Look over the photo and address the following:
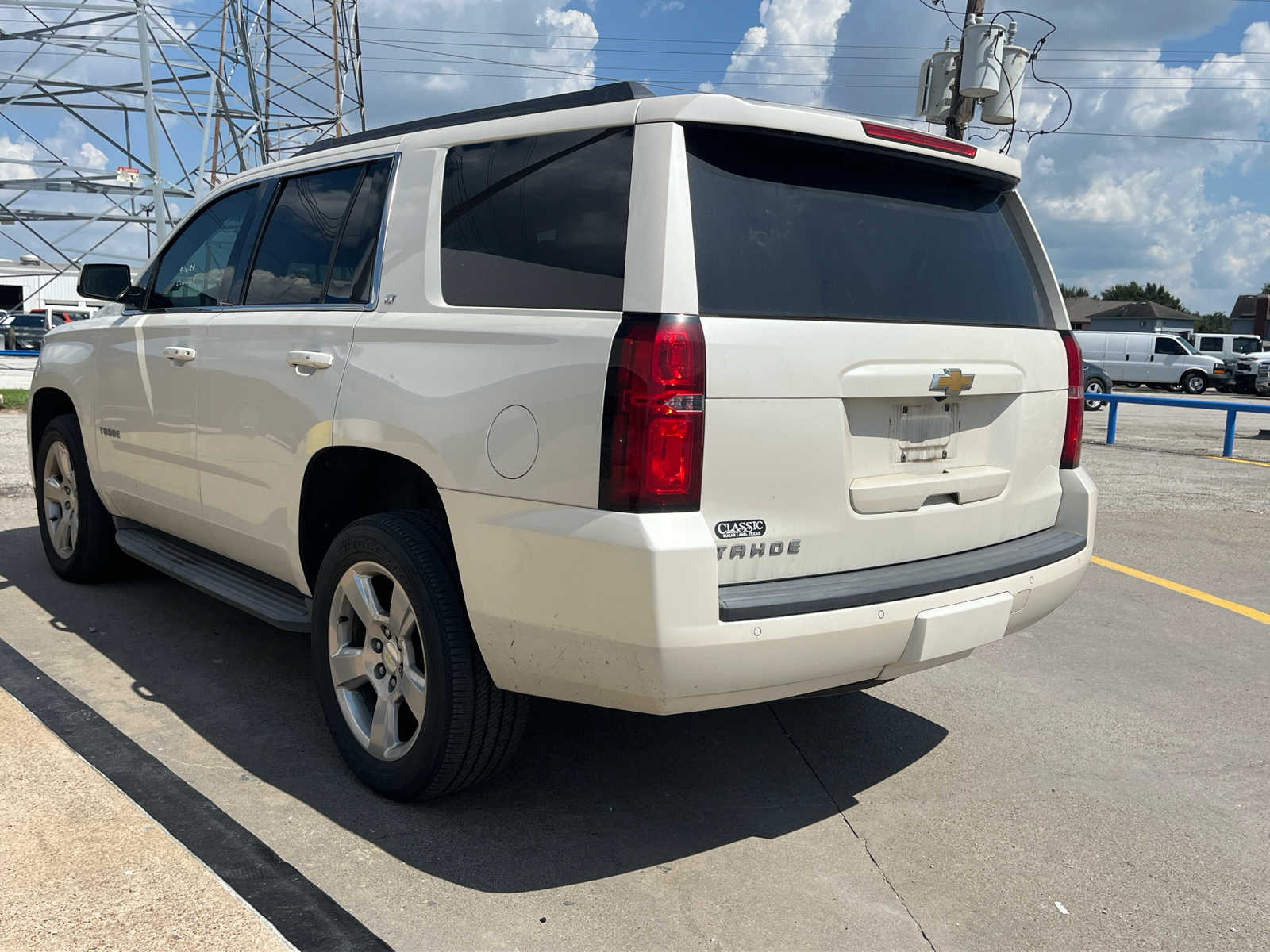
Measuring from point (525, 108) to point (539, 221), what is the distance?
1.48ft

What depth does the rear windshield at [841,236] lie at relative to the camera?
9.46 feet

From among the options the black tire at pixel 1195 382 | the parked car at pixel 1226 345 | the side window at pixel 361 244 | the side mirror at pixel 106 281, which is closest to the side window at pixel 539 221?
the side window at pixel 361 244

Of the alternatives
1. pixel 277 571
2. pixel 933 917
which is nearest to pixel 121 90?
pixel 277 571

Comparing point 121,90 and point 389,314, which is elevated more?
point 121,90

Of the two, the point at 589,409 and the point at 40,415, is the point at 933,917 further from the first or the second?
the point at 40,415

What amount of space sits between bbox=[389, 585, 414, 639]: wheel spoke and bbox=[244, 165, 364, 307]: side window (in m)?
1.16

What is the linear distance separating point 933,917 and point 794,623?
85 cm

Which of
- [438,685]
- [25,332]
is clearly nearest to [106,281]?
[438,685]

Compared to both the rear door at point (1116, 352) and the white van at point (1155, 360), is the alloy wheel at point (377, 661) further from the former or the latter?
the rear door at point (1116, 352)

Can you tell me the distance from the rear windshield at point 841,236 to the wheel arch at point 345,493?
120cm

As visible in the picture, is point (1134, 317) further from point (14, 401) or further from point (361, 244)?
point (361, 244)

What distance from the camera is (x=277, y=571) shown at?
4.05 metres

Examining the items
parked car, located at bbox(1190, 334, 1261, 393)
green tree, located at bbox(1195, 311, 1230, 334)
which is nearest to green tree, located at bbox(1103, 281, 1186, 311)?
green tree, located at bbox(1195, 311, 1230, 334)

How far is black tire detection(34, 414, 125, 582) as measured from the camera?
553cm
